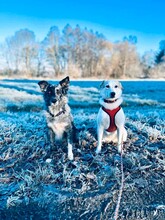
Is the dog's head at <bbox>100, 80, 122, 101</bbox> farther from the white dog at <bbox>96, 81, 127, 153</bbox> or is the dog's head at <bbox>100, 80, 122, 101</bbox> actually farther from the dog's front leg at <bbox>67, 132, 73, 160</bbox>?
the dog's front leg at <bbox>67, 132, 73, 160</bbox>

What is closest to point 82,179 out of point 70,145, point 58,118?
point 70,145

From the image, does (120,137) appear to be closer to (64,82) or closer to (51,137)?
(51,137)

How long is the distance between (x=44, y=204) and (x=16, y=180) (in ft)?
2.20

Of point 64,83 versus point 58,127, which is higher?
point 64,83

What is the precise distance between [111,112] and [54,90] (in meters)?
0.92

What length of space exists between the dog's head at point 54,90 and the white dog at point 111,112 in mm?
575

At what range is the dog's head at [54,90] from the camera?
4.02 m

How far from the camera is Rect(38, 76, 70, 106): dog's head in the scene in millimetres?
4016

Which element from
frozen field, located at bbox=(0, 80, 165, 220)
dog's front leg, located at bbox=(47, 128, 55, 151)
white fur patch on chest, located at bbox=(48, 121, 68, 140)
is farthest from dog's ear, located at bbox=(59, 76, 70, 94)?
frozen field, located at bbox=(0, 80, 165, 220)

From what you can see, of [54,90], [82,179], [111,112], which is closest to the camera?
[82,179]

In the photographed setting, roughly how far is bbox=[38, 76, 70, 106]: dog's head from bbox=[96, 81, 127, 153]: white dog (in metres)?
0.58

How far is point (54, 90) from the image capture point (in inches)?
158

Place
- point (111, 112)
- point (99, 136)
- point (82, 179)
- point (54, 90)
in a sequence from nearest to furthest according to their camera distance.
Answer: point (82, 179) < point (54, 90) < point (111, 112) < point (99, 136)

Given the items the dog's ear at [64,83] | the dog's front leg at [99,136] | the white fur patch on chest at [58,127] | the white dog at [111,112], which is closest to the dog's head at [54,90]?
the dog's ear at [64,83]
